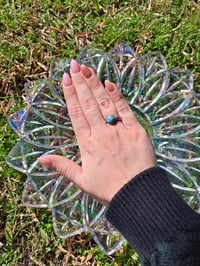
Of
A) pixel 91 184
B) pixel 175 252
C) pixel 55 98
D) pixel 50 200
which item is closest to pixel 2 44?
pixel 55 98

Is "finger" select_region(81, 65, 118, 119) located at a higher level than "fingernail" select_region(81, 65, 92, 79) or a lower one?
lower

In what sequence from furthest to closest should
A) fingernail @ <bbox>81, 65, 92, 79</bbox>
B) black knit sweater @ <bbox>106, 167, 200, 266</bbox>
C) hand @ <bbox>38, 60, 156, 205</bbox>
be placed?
fingernail @ <bbox>81, 65, 92, 79</bbox>
hand @ <bbox>38, 60, 156, 205</bbox>
black knit sweater @ <bbox>106, 167, 200, 266</bbox>

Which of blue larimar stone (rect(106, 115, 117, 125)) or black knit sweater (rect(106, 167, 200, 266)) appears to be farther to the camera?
blue larimar stone (rect(106, 115, 117, 125))

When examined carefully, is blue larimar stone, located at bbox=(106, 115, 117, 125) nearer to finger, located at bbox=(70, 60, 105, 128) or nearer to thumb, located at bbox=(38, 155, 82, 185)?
finger, located at bbox=(70, 60, 105, 128)

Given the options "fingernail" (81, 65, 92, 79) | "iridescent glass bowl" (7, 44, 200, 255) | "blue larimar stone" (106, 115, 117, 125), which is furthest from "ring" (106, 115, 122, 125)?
"iridescent glass bowl" (7, 44, 200, 255)

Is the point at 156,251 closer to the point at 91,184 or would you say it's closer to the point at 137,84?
the point at 91,184

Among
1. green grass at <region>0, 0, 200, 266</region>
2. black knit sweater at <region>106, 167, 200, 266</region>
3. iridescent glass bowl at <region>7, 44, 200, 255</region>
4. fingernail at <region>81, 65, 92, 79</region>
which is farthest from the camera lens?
green grass at <region>0, 0, 200, 266</region>

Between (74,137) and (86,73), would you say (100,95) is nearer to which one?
(86,73)
